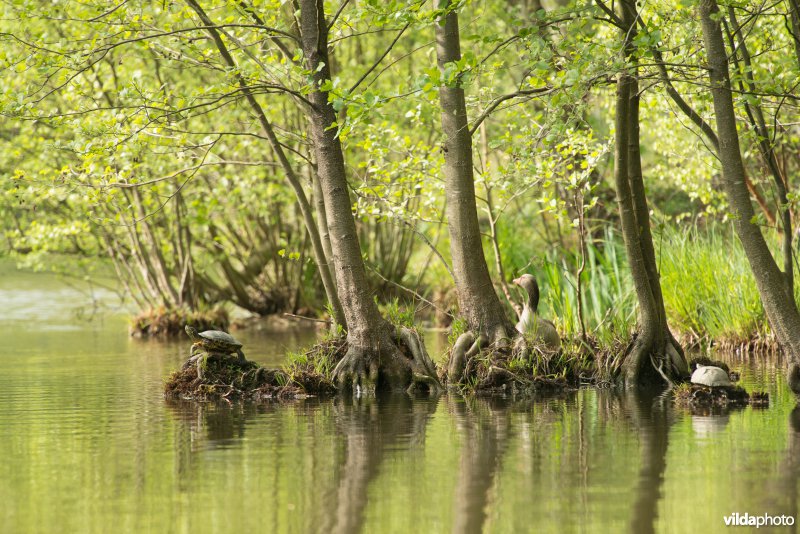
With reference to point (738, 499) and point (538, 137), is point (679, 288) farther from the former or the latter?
point (738, 499)

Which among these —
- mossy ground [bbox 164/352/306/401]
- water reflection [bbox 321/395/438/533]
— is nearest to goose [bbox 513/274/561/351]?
water reflection [bbox 321/395/438/533]

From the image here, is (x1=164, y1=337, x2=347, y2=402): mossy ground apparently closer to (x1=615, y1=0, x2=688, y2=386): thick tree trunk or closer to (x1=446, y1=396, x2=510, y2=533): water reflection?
(x1=446, y1=396, x2=510, y2=533): water reflection

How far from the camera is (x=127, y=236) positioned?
2628 centimetres

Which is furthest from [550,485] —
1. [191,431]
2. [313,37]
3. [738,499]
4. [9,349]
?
[9,349]

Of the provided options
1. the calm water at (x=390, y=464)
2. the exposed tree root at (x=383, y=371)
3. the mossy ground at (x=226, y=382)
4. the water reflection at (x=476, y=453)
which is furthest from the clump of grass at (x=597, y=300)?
the mossy ground at (x=226, y=382)

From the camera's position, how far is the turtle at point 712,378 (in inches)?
452

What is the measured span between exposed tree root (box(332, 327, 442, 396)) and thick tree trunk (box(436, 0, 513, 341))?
88cm

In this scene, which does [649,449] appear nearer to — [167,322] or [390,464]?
[390,464]

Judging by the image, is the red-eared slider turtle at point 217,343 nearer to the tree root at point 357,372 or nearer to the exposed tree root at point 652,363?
the tree root at point 357,372

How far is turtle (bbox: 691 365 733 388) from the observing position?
1147 cm

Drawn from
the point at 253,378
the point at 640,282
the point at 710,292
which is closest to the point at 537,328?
the point at 640,282

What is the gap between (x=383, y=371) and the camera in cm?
1288

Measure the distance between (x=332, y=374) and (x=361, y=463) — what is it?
4.75 metres

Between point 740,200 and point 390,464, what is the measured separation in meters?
4.49
